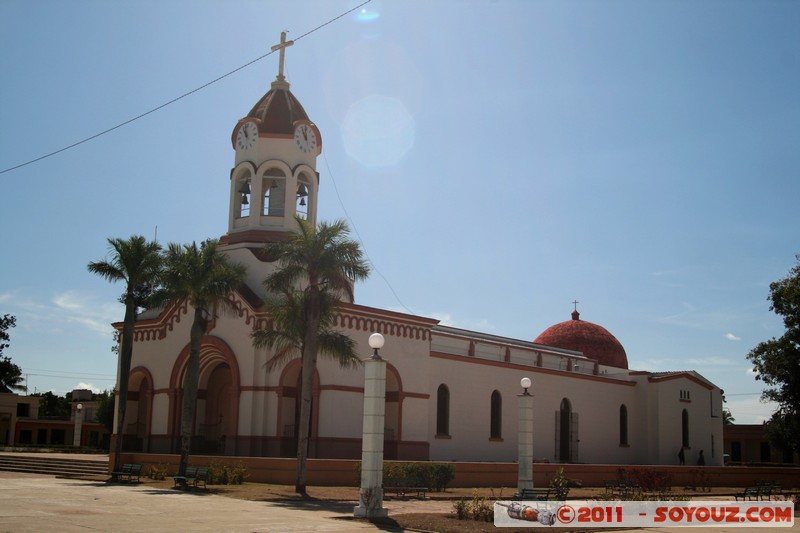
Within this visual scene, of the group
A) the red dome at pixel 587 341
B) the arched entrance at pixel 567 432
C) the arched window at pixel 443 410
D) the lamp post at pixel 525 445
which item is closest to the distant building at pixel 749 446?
the red dome at pixel 587 341

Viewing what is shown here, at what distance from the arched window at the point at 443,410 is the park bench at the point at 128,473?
14.6 meters

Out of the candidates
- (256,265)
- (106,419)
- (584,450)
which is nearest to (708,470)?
(584,450)

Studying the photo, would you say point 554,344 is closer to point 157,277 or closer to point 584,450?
point 584,450

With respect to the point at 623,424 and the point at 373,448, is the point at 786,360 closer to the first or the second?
the point at 623,424

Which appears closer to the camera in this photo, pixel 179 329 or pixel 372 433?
pixel 372 433

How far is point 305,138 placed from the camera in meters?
38.0

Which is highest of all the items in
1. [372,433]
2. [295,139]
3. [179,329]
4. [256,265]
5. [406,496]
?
[295,139]

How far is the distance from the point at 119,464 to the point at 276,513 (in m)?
14.5

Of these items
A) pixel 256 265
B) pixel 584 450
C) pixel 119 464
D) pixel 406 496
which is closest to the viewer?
pixel 406 496

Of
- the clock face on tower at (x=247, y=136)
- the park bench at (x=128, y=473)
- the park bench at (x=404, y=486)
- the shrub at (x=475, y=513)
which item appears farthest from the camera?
the clock face on tower at (x=247, y=136)

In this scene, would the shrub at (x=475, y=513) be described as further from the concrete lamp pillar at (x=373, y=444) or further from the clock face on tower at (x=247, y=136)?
the clock face on tower at (x=247, y=136)

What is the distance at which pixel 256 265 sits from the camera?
35844 millimetres

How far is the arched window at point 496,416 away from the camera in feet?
137

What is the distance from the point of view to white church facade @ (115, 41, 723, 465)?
110ft
